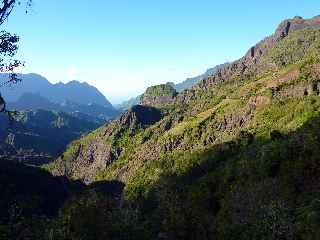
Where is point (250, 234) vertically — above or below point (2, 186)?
below

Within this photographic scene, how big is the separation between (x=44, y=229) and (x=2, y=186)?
152413 mm

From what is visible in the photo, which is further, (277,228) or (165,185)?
(165,185)

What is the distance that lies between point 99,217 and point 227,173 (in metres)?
142

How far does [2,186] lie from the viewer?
195750mm

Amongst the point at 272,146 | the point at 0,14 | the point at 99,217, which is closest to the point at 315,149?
the point at 272,146

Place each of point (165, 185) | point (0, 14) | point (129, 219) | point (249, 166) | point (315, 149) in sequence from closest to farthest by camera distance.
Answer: point (0, 14), point (129, 219), point (165, 185), point (315, 149), point (249, 166)

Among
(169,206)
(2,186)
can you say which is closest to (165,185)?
(169,206)

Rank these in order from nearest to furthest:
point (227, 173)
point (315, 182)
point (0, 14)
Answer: point (0, 14) < point (315, 182) < point (227, 173)

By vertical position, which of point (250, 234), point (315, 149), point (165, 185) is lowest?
point (250, 234)

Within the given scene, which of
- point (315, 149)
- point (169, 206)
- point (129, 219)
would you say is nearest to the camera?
point (129, 219)

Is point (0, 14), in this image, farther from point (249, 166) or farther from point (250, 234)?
point (249, 166)

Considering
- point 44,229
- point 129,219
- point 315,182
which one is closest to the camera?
point 44,229

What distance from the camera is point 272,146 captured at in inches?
7421

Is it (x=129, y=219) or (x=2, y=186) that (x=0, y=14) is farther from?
(x=2, y=186)
